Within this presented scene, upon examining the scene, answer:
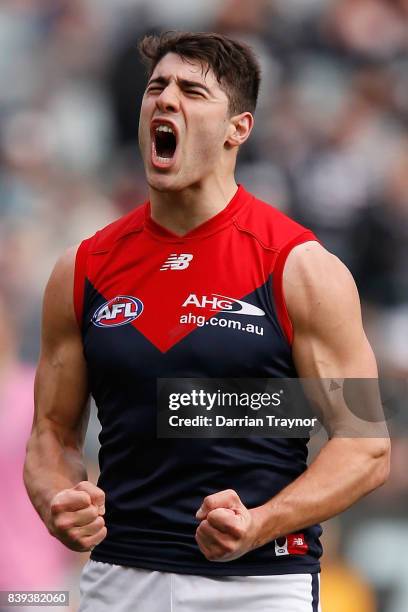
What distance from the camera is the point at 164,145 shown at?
3.54 metres

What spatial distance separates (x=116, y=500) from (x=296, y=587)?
559 millimetres

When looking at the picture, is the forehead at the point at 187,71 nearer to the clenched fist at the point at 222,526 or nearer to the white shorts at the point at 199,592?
the clenched fist at the point at 222,526

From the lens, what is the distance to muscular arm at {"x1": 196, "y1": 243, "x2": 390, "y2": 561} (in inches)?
122

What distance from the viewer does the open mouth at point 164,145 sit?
338cm

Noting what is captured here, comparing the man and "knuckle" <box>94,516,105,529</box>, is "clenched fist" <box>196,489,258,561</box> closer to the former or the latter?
the man

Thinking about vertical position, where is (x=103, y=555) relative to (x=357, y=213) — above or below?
below

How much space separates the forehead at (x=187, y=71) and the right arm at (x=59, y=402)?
0.61 m

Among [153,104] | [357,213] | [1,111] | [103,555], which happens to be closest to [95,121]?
[1,111]

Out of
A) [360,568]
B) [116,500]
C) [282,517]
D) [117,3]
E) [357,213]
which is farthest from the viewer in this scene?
[117,3]

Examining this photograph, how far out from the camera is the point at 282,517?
3070 mm

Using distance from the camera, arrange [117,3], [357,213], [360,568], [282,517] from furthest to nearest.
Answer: [117,3] < [357,213] < [360,568] < [282,517]

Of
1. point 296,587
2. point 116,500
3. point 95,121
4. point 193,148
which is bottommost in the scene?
point 296,587

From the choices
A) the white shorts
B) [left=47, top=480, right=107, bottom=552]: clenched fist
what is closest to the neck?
[left=47, top=480, right=107, bottom=552]: clenched fist

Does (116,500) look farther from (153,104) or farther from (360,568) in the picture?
(360,568)
